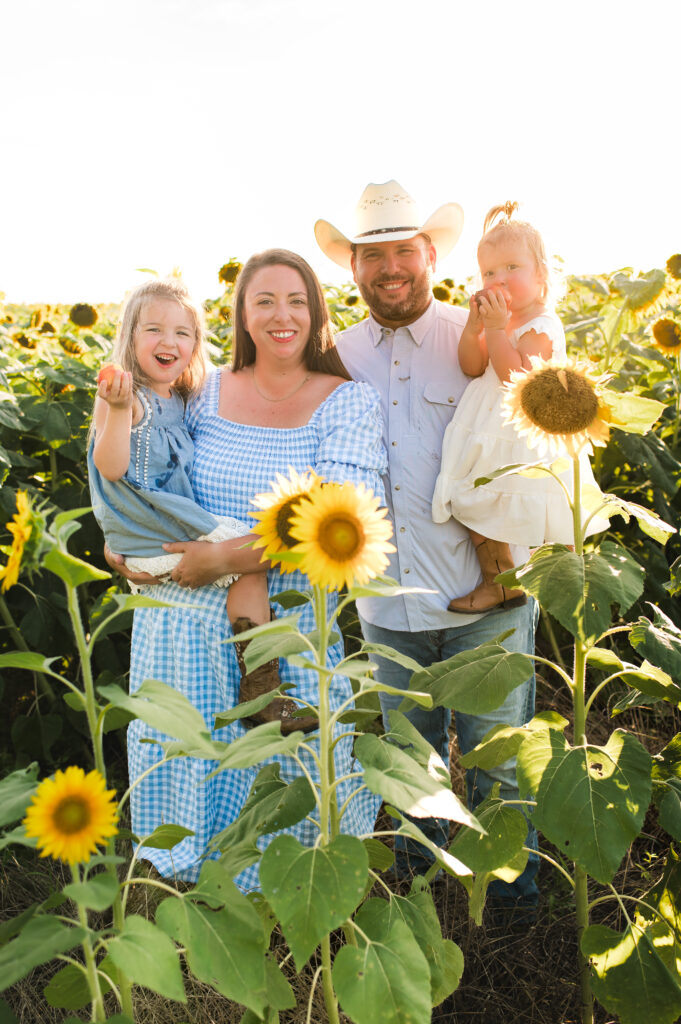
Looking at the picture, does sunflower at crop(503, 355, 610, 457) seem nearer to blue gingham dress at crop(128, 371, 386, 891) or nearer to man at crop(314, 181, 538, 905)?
blue gingham dress at crop(128, 371, 386, 891)

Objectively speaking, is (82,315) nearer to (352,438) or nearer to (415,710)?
(352,438)

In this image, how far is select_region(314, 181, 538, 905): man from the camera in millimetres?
2764

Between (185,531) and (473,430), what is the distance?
892mm

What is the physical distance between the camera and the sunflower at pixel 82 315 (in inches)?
187

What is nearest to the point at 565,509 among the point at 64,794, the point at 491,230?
the point at 491,230

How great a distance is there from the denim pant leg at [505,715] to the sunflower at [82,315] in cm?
294

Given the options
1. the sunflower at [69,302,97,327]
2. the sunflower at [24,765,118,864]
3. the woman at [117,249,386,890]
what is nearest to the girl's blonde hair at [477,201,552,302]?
the woman at [117,249,386,890]

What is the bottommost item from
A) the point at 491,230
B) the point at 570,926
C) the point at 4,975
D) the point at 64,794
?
the point at 570,926

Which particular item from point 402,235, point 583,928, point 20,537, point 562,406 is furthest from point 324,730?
point 402,235

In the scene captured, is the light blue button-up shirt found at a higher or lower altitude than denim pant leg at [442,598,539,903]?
higher

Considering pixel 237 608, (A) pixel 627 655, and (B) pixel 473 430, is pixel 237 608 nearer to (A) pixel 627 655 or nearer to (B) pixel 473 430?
(B) pixel 473 430

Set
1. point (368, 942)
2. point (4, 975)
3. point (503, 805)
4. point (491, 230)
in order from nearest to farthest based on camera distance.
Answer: point (4, 975) → point (368, 942) → point (503, 805) → point (491, 230)

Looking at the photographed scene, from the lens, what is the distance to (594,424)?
1.70 meters

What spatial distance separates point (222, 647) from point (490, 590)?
0.82m
